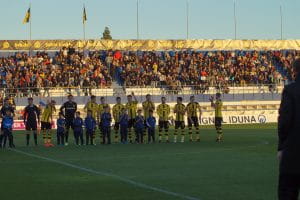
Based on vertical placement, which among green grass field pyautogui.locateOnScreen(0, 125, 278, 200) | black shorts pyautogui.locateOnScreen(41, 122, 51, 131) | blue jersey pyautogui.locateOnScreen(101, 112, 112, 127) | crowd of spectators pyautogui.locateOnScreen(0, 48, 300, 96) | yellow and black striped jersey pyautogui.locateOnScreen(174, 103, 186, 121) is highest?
crowd of spectators pyautogui.locateOnScreen(0, 48, 300, 96)

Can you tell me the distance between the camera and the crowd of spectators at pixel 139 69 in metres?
54.5

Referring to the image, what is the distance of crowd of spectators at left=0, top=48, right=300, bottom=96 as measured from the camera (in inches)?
2147

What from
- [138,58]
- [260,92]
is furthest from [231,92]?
[138,58]

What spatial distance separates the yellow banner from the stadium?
0.09m

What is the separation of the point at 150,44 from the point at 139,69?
7.13 metres

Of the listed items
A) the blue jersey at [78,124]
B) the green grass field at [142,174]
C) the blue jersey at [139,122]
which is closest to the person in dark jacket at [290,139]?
the green grass field at [142,174]

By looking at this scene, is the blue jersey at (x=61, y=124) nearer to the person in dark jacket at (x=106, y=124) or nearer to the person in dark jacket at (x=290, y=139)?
the person in dark jacket at (x=106, y=124)

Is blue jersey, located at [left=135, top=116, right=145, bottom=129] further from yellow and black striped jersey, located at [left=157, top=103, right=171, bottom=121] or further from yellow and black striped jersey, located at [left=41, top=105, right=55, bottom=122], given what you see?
yellow and black striped jersey, located at [left=41, top=105, right=55, bottom=122]

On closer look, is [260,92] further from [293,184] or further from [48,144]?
[293,184]

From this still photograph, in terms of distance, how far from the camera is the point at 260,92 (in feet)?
190

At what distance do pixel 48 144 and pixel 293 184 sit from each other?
23.0 meters

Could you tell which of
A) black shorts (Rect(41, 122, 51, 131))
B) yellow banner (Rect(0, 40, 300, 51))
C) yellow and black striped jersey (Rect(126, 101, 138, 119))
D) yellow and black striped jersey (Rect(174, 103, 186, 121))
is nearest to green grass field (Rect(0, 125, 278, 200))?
black shorts (Rect(41, 122, 51, 131))

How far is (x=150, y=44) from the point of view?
2581 inches

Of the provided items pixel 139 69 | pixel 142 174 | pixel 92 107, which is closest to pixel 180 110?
pixel 92 107
